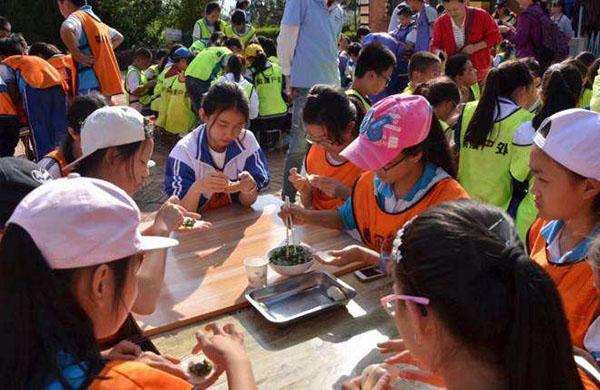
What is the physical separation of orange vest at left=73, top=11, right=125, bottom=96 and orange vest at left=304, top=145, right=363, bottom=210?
3.25 metres

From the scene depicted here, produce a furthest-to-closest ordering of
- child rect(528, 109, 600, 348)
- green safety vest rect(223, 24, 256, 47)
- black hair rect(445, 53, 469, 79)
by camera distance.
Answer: green safety vest rect(223, 24, 256, 47), black hair rect(445, 53, 469, 79), child rect(528, 109, 600, 348)

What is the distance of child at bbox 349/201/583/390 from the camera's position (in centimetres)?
96

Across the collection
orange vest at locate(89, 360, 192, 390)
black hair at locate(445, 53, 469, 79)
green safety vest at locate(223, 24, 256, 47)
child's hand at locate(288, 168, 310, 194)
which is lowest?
child's hand at locate(288, 168, 310, 194)

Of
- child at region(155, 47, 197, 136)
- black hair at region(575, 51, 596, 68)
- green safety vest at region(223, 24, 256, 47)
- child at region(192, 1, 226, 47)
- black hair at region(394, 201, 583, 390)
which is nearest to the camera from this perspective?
black hair at region(394, 201, 583, 390)

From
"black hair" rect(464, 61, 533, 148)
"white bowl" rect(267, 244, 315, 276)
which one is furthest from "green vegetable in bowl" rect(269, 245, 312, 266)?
"black hair" rect(464, 61, 533, 148)

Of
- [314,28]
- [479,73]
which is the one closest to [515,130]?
[314,28]

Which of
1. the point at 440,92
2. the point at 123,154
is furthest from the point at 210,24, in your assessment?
the point at 123,154

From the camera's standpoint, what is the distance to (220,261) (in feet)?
7.41

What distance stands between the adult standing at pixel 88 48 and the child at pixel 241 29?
344cm

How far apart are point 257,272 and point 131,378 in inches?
34.8

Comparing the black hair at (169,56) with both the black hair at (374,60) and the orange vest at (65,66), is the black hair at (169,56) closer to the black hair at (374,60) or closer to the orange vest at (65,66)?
the orange vest at (65,66)

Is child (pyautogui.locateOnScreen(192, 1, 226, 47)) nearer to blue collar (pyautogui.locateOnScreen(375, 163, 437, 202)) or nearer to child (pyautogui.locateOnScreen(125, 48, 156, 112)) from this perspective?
child (pyautogui.locateOnScreen(125, 48, 156, 112))

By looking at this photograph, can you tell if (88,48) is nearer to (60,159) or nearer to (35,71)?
(35,71)

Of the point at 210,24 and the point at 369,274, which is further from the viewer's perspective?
the point at 210,24
